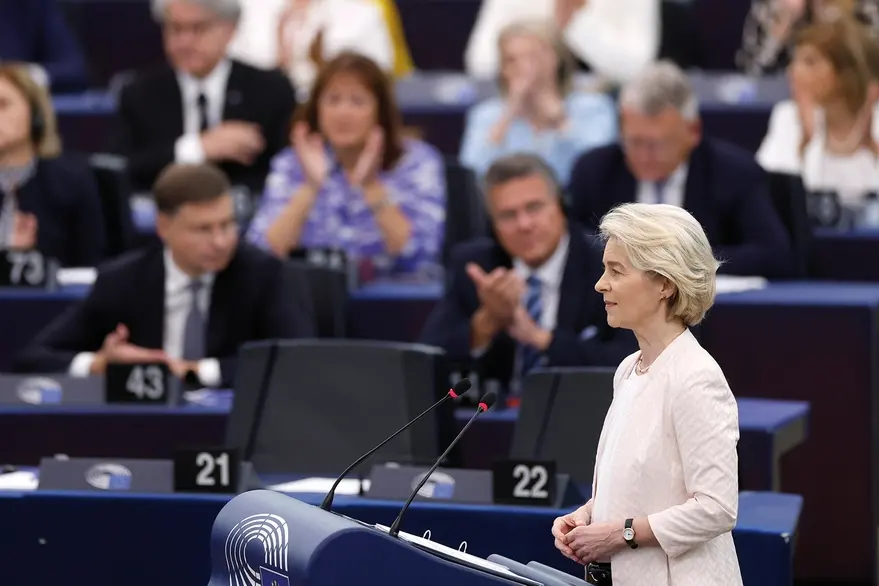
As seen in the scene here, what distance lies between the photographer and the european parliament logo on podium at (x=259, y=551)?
2568mm

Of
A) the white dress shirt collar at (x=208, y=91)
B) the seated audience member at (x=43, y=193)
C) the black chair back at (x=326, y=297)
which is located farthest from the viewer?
the white dress shirt collar at (x=208, y=91)

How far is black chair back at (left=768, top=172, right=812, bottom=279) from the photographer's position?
542 cm

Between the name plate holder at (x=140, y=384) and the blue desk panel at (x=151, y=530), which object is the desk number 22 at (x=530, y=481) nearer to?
the blue desk panel at (x=151, y=530)

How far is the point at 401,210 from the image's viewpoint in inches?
232

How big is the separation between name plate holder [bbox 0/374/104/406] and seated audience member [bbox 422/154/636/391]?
890mm

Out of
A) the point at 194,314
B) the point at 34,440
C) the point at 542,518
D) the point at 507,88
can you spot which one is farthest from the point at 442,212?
the point at 542,518

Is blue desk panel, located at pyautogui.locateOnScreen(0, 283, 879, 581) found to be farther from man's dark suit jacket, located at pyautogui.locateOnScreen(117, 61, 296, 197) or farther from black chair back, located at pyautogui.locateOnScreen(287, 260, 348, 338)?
man's dark suit jacket, located at pyautogui.locateOnScreen(117, 61, 296, 197)

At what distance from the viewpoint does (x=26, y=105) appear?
5.88m

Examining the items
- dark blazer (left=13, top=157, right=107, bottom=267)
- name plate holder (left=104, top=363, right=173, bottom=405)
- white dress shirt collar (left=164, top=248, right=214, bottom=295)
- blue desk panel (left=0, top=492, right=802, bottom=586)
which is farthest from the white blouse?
blue desk panel (left=0, top=492, right=802, bottom=586)

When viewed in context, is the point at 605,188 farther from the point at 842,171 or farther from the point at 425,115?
the point at 425,115

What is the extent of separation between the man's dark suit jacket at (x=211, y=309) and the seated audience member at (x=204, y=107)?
5.40 feet

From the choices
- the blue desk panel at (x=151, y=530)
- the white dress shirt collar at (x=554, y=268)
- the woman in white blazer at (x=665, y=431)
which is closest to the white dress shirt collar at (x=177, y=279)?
the white dress shirt collar at (x=554, y=268)

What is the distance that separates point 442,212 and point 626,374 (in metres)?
3.24

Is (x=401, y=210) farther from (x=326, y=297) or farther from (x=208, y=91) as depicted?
(x=208, y=91)
